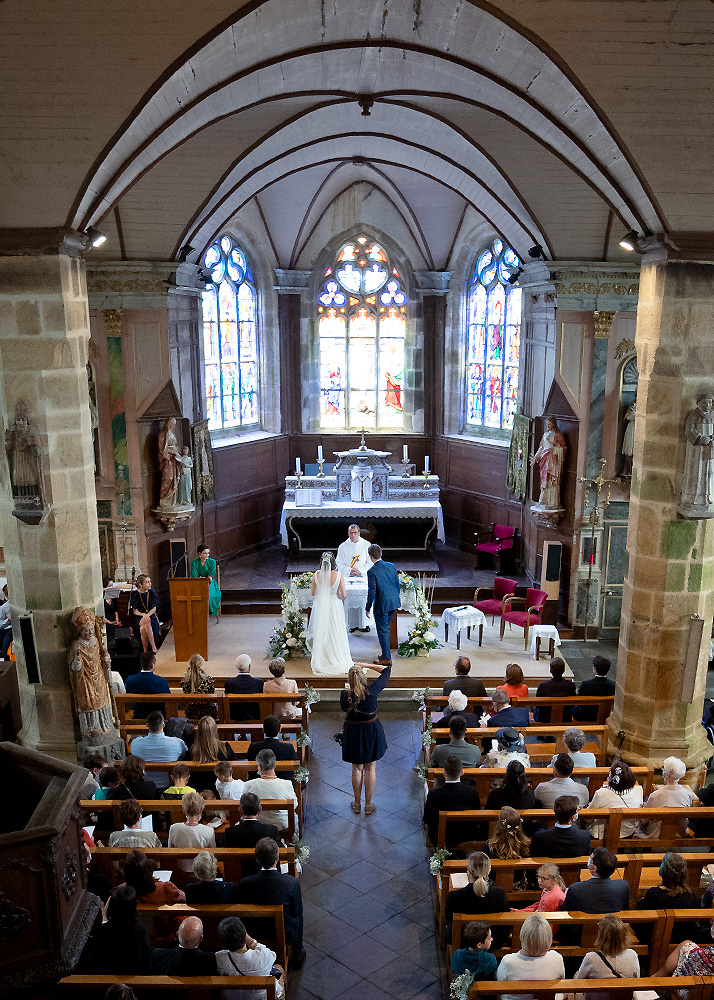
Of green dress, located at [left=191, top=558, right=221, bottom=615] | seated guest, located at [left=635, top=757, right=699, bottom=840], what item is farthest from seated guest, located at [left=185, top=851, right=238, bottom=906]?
green dress, located at [left=191, top=558, right=221, bottom=615]

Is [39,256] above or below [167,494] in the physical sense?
above

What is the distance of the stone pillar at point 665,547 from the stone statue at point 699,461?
0.12 metres

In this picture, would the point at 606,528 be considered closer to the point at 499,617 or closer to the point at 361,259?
the point at 499,617

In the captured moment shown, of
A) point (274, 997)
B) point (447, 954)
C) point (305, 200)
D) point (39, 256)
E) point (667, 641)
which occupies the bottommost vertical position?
point (447, 954)

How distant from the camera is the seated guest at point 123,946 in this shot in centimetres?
512

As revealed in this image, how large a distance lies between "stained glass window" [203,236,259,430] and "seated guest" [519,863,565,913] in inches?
510

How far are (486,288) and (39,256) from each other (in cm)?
1097

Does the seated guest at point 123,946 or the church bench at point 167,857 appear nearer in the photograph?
the seated guest at point 123,946

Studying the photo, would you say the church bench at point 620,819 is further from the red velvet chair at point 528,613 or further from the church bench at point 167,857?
the red velvet chair at point 528,613

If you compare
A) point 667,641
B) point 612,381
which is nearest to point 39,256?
point 667,641

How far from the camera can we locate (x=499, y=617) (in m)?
14.6

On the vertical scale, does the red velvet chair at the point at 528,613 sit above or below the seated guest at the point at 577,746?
below

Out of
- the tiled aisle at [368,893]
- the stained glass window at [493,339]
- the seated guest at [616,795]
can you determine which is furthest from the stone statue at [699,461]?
the stained glass window at [493,339]

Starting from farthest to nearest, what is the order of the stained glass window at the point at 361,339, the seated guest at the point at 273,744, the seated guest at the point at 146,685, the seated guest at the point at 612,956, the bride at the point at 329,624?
1. the stained glass window at the point at 361,339
2. the bride at the point at 329,624
3. the seated guest at the point at 146,685
4. the seated guest at the point at 273,744
5. the seated guest at the point at 612,956
